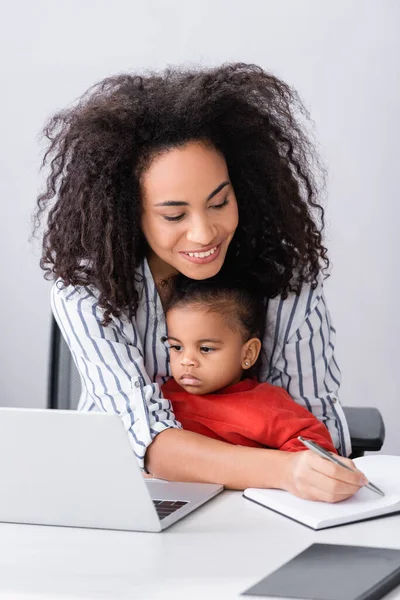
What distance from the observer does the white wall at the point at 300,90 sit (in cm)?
308

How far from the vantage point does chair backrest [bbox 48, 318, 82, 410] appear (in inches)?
80.2

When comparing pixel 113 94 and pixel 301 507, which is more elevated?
pixel 113 94

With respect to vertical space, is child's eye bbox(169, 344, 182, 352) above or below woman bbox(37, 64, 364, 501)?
below

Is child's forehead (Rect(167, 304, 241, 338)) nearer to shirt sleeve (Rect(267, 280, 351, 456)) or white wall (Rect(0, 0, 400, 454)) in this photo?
shirt sleeve (Rect(267, 280, 351, 456))

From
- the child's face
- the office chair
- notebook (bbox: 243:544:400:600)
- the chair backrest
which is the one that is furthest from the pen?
the chair backrest

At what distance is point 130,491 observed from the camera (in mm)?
1191

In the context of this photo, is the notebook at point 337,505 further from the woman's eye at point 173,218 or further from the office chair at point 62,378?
the office chair at point 62,378

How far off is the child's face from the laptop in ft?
1.41

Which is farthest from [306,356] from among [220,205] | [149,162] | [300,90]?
[300,90]

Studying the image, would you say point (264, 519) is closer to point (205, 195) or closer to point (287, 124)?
point (205, 195)

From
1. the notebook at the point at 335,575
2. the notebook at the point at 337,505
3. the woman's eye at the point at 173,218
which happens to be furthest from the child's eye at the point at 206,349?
the notebook at the point at 335,575

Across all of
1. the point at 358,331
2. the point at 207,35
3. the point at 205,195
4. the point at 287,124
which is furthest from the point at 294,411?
the point at 207,35

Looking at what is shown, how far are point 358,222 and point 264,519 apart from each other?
1.99 metres

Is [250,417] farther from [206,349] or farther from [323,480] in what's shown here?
[323,480]
